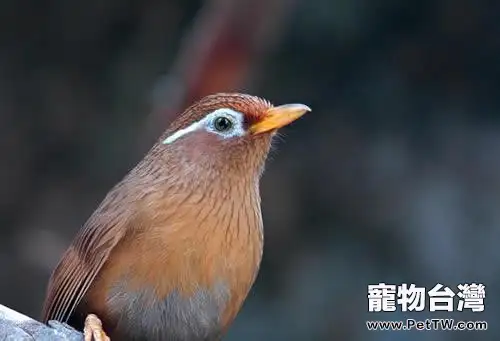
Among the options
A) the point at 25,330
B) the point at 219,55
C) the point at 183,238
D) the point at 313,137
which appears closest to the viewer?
the point at 25,330

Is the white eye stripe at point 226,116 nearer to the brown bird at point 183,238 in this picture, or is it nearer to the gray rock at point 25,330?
the brown bird at point 183,238

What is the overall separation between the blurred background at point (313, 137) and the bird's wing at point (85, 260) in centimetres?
171

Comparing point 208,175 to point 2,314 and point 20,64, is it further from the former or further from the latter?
point 20,64

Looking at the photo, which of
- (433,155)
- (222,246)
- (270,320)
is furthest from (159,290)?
(433,155)

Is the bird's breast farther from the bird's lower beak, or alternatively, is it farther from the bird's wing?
the bird's lower beak

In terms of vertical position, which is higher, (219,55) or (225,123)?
(219,55)

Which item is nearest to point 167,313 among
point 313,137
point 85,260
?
point 85,260

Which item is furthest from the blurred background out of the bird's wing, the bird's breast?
the bird's breast

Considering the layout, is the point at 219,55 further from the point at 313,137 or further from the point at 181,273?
the point at 181,273

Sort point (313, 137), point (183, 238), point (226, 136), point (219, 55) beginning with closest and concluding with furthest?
point (183, 238)
point (226, 136)
point (219, 55)
point (313, 137)

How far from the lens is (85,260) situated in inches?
126

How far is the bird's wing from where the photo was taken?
124 inches

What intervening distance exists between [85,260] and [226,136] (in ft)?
1.52

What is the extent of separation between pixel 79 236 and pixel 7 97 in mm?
3011
